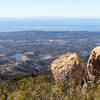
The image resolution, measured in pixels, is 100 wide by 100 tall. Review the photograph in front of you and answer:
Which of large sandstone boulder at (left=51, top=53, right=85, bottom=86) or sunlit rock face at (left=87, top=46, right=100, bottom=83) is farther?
large sandstone boulder at (left=51, top=53, right=85, bottom=86)

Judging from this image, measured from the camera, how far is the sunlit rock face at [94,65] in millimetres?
14711

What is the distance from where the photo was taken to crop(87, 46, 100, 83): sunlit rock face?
14.7m

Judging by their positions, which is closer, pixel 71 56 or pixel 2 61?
pixel 71 56

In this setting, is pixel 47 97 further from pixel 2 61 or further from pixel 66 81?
pixel 2 61

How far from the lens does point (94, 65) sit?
15.0m

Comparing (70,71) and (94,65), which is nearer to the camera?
(94,65)

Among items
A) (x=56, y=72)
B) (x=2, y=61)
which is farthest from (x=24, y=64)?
(x=56, y=72)

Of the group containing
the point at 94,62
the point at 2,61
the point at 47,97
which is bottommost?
the point at 2,61

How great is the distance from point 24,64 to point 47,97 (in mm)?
79285

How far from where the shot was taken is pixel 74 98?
11672mm

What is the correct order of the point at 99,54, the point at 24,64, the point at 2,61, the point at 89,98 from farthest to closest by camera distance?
the point at 2,61, the point at 24,64, the point at 99,54, the point at 89,98

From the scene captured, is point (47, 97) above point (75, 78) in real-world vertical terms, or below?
below

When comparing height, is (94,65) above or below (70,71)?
above

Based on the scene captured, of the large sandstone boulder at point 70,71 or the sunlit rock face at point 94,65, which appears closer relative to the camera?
the sunlit rock face at point 94,65
